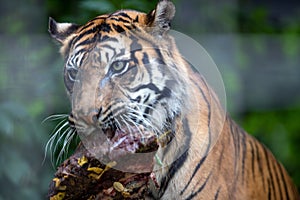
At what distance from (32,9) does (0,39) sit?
16 cm

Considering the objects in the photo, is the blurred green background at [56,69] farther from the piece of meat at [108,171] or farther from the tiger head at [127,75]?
the piece of meat at [108,171]

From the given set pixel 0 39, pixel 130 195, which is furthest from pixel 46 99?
pixel 130 195

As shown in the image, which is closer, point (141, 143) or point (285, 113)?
point (141, 143)

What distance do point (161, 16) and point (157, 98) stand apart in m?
0.21

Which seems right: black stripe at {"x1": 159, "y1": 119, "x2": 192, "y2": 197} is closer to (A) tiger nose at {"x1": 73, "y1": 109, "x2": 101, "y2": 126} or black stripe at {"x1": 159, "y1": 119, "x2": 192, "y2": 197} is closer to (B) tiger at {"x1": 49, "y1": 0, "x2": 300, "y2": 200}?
(B) tiger at {"x1": 49, "y1": 0, "x2": 300, "y2": 200}

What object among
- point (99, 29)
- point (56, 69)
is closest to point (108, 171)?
point (99, 29)

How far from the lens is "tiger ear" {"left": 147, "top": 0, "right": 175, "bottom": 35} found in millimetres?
1836

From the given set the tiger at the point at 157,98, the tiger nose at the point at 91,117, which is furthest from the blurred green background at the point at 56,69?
the tiger nose at the point at 91,117

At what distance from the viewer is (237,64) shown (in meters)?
3.25

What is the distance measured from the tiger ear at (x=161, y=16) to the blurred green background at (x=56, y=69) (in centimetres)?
61

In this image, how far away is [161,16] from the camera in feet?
6.08

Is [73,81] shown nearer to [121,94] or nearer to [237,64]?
[121,94]

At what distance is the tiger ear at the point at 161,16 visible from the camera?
6.02 ft

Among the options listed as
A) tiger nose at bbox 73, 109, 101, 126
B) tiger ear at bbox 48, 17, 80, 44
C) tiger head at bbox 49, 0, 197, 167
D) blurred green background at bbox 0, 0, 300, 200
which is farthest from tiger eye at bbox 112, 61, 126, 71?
blurred green background at bbox 0, 0, 300, 200
